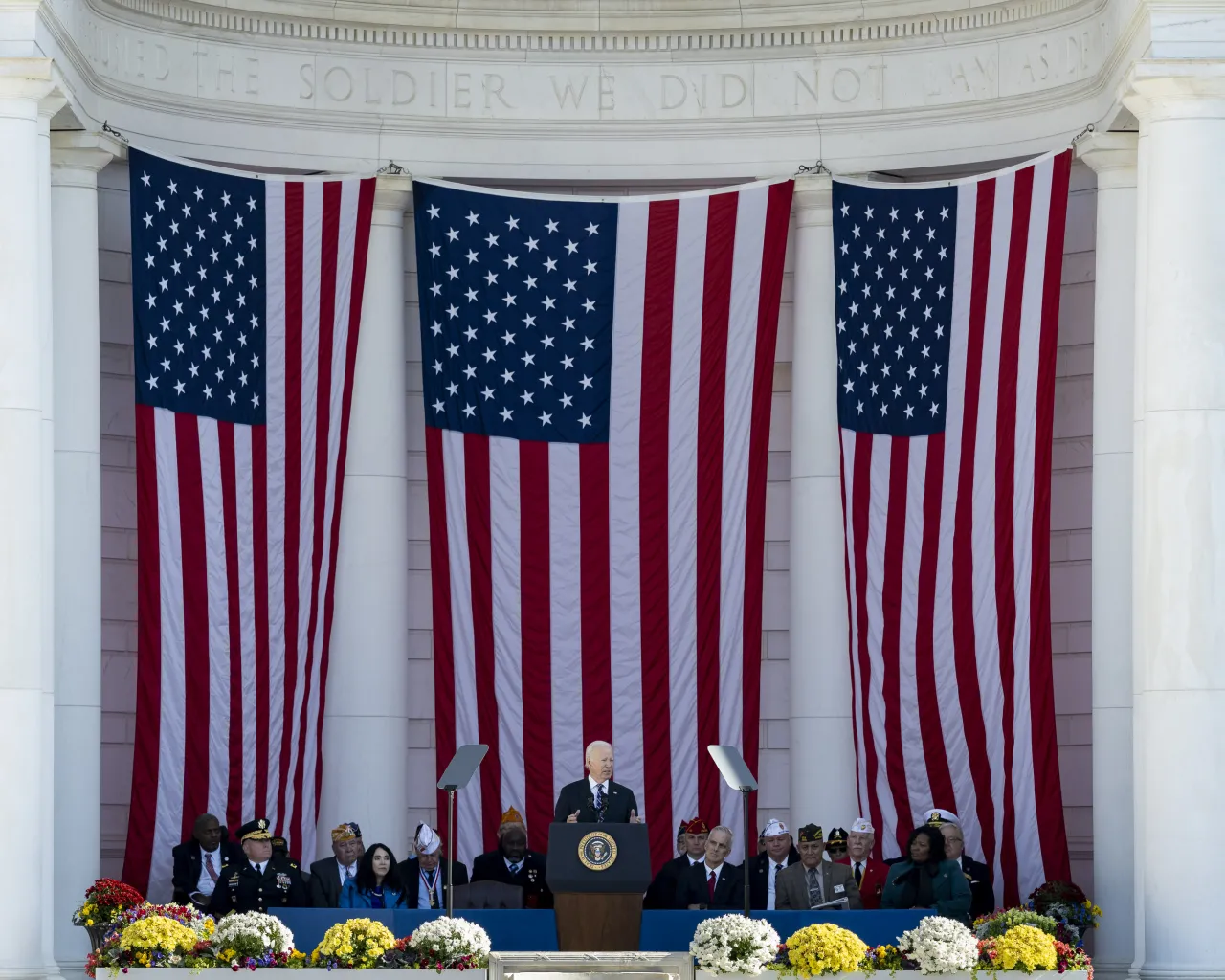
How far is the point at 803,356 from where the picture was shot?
31.1m

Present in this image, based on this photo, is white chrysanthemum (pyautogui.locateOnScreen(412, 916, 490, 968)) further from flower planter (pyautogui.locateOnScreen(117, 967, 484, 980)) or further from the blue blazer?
the blue blazer

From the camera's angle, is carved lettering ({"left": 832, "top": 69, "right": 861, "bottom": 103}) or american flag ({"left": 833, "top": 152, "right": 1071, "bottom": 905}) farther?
carved lettering ({"left": 832, "top": 69, "right": 861, "bottom": 103})

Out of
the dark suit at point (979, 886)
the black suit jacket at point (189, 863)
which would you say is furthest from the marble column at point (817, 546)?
the black suit jacket at point (189, 863)

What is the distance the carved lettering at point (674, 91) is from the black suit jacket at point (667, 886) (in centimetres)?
1101

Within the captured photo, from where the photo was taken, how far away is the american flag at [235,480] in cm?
2923

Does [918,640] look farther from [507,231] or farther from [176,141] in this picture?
[176,141]

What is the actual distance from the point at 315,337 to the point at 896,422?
26.0 ft

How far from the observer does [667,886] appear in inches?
1046

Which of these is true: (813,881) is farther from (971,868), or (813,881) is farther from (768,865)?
(971,868)

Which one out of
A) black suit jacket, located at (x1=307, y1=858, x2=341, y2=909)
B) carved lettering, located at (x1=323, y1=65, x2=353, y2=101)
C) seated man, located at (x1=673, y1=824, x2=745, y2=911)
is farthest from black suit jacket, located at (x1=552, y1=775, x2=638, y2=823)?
carved lettering, located at (x1=323, y1=65, x2=353, y2=101)

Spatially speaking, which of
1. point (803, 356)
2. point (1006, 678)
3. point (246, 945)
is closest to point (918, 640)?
point (1006, 678)

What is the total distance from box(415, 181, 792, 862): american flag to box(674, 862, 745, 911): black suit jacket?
3851 millimetres

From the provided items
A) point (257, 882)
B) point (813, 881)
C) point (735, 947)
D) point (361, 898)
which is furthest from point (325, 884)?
point (735, 947)

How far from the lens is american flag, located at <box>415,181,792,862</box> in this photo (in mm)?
30594
